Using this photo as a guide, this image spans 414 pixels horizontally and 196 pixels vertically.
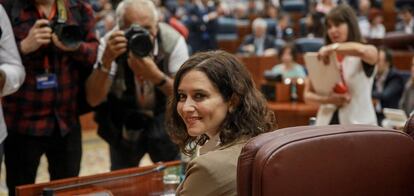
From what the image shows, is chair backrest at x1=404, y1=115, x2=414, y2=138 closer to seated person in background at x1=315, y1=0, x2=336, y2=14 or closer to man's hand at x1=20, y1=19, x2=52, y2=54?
man's hand at x1=20, y1=19, x2=52, y2=54

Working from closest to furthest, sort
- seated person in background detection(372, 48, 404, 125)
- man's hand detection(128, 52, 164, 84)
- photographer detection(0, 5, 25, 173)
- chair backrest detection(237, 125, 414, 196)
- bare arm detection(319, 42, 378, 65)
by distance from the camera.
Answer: chair backrest detection(237, 125, 414, 196) → photographer detection(0, 5, 25, 173) → man's hand detection(128, 52, 164, 84) → bare arm detection(319, 42, 378, 65) → seated person in background detection(372, 48, 404, 125)

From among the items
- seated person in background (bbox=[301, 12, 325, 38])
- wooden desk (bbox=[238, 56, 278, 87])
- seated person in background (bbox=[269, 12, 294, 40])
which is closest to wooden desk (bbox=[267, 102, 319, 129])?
wooden desk (bbox=[238, 56, 278, 87])

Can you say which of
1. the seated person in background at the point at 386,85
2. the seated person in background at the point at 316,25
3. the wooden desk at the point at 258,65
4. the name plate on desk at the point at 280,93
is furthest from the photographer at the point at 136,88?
the seated person in background at the point at 316,25

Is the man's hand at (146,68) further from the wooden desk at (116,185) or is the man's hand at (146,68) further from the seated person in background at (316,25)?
the seated person in background at (316,25)

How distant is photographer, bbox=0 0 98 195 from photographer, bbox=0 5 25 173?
79 millimetres

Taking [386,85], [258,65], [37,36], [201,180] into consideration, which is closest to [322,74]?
[37,36]

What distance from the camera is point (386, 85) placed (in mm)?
5352

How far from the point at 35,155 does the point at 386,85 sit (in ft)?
12.0

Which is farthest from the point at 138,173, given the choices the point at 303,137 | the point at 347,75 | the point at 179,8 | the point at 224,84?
the point at 179,8

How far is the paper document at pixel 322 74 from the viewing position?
281 cm

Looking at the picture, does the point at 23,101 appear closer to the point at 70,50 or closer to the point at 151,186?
the point at 70,50

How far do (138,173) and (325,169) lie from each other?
992mm

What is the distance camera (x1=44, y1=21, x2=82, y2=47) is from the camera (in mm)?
2338

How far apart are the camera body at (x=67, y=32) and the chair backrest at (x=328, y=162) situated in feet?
4.26
